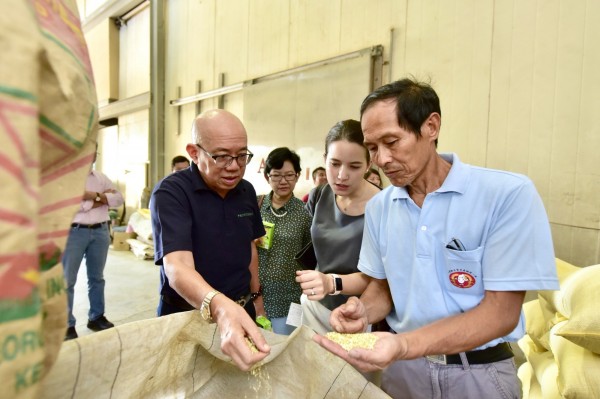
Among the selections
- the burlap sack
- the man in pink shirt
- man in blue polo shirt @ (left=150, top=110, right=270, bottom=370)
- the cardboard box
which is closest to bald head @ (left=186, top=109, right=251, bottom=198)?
man in blue polo shirt @ (left=150, top=110, right=270, bottom=370)

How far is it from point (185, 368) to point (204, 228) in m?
0.48

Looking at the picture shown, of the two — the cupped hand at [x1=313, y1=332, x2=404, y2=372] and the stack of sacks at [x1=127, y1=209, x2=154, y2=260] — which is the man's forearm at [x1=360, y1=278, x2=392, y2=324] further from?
the stack of sacks at [x1=127, y1=209, x2=154, y2=260]

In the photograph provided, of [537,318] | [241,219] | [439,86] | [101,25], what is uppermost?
[101,25]

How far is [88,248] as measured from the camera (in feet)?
9.98

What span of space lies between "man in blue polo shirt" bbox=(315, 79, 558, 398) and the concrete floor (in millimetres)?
2843

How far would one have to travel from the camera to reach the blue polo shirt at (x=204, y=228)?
4.08 ft

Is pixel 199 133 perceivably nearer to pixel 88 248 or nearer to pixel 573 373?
pixel 573 373

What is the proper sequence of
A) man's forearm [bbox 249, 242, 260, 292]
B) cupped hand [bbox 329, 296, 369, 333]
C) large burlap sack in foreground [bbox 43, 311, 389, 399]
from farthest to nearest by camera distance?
man's forearm [bbox 249, 242, 260, 292]
cupped hand [bbox 329, 296, 369, 333]
large burlap sack in foreground [bbox 43, 311, 389, 399]

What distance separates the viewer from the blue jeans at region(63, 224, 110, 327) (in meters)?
2.83

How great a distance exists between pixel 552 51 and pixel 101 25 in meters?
8.96

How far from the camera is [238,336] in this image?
0.88m

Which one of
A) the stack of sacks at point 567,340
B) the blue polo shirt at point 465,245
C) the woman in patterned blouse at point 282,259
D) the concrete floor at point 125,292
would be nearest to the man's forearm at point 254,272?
the woman in patterned blouse at point 282,259

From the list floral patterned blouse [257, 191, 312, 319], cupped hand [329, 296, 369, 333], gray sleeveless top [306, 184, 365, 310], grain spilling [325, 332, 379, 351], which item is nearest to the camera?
→ grain spilling [325, 332, 379, 351]

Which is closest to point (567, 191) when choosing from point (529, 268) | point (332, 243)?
point (332, 243)
